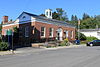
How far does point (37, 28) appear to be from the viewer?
33.2 meters

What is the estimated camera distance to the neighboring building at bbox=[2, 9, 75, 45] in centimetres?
3306

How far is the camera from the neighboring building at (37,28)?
3306 cm

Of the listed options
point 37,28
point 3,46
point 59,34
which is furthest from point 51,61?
point 59,34

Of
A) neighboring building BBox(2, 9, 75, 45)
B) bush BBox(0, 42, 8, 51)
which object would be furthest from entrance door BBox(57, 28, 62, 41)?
bush BBox(0, 42, 8, 51)

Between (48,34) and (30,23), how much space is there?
4.49 metres

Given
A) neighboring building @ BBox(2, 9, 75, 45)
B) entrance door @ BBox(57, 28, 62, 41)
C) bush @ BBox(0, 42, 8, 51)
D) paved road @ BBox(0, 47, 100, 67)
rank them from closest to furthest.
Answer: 1. paved road @ BBox(0, 47, 100, 67)
2. bush @ BBox(0, 42, 8, 51)
3. neighboring building @ BBox(2, 9, 75, 45)
4. entrance door @ BBox(57, 28, 62, 41)

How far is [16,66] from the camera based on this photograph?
10359mm

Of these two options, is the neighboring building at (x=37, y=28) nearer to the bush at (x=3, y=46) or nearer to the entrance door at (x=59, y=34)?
the entrance door at (x=59, y=34)

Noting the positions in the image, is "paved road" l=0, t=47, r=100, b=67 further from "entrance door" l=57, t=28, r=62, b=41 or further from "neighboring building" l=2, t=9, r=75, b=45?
"entrance door" l=57, t=28, r=62, b=41

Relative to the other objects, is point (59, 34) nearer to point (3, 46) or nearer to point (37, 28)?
point (37, 28)

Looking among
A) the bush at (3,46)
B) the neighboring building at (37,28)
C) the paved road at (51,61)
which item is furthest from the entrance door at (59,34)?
the paved road at (51,61)

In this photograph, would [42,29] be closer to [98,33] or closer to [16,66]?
[16,66]

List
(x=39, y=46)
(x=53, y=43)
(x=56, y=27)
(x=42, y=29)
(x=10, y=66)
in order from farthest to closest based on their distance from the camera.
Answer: (x=56, y=27) < (x=42, y=29) < (x=53, y=43) < (x=39, y=46) < (x=10, y=66)

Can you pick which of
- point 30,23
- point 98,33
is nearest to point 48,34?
point 30,23
